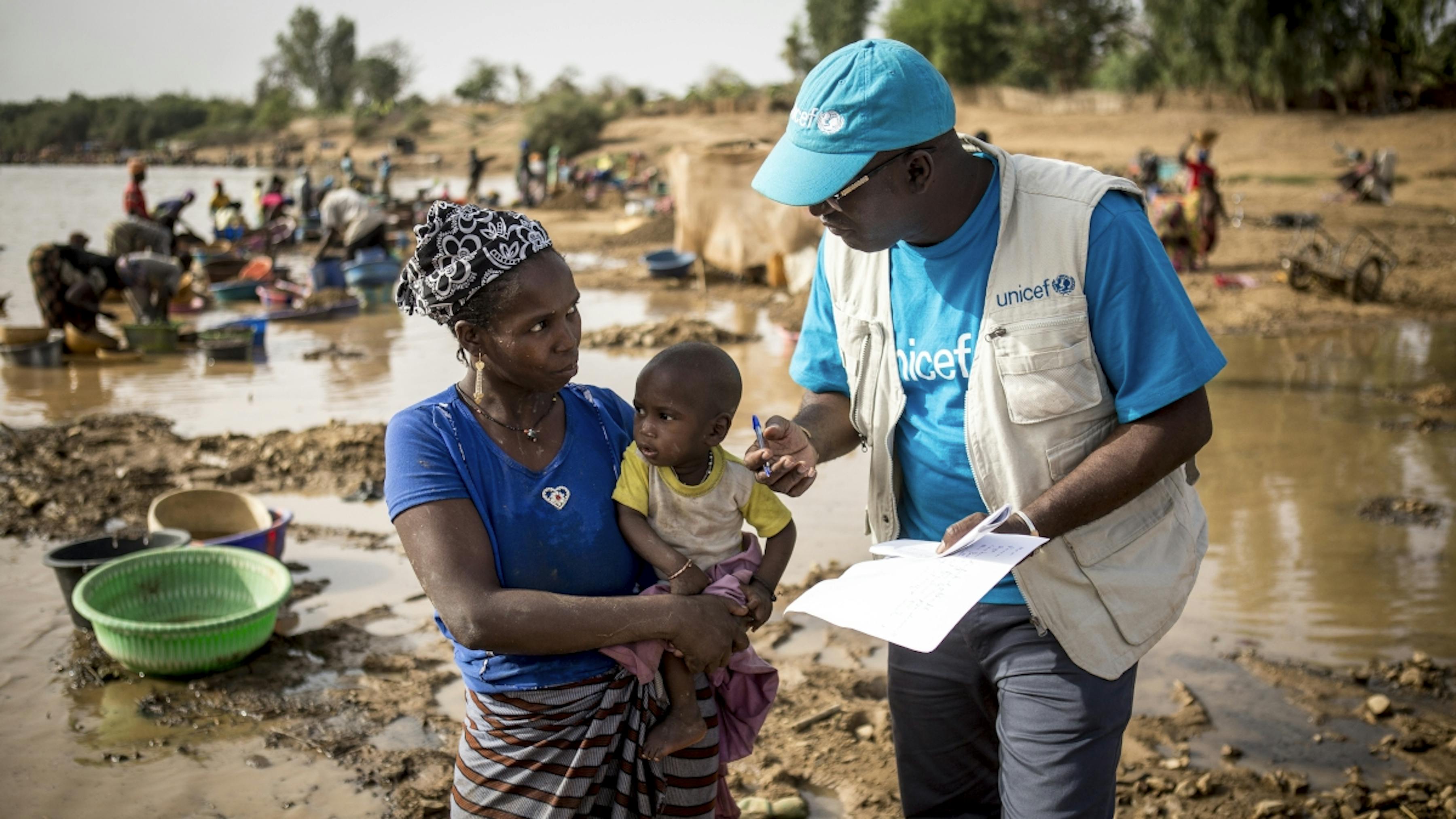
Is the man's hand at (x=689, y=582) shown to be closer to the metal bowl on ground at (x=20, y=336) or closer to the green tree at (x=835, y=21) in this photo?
the metal bowl on ground at (x=20, y=336)

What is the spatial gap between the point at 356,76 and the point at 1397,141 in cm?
8753

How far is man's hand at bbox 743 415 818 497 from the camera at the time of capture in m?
2.13

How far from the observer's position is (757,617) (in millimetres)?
2055

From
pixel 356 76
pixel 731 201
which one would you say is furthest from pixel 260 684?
pixel 356 76

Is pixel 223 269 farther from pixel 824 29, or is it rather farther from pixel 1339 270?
pixel 824 29

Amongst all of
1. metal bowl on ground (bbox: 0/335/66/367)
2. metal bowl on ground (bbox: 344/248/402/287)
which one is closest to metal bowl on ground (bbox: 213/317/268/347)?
metal bowl on ground (bbox: 0/335/66/367)

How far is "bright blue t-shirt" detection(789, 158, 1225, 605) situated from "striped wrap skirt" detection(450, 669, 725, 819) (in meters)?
0.64

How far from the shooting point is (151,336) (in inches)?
466

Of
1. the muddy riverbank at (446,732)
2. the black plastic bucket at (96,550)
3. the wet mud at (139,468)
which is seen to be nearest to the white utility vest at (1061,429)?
the muddy riverbank at (446,732)

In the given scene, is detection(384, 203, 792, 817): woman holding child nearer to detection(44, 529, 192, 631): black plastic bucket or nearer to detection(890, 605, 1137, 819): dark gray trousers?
detection(890, 605, 1137, 819): dark gray trousers

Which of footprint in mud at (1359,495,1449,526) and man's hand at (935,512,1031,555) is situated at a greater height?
man's hand at (935,512,1031,555)

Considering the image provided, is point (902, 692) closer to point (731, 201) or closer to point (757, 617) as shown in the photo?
point (757, 617)

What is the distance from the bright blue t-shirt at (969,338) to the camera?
1.92 m

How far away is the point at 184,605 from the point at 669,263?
12366 millimetres
